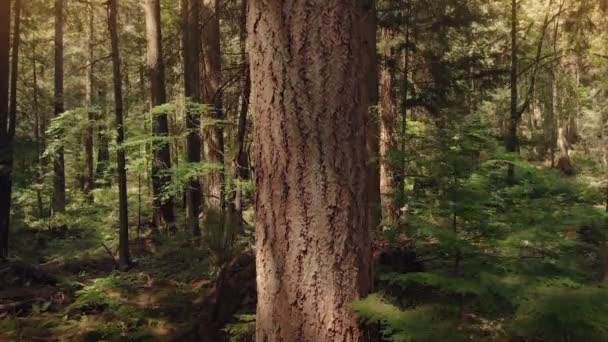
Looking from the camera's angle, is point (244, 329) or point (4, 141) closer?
point (244, 329)

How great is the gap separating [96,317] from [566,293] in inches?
230

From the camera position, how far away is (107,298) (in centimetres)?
686

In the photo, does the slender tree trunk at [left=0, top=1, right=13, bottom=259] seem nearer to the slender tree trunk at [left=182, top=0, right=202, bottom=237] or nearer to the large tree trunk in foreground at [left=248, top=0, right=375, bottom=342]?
the slender tree trunk at [left=182, top=0, right=202, bottom=237]

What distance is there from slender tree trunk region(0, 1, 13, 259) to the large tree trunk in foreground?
9.98m

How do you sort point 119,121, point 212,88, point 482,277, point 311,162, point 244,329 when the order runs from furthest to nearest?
point 212,88 → point 119,121 → point 244,329 → point 482,277 → point 311,162

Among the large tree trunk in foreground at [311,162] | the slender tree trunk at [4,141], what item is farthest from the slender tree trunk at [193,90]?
the large tree trunk in foreground at [311,162]

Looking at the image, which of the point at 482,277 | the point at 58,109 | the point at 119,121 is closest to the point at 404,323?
the point at 482,277

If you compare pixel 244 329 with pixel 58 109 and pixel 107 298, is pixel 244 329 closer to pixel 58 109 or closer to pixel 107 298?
pixel 107 298

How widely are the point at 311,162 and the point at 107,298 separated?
5.34m

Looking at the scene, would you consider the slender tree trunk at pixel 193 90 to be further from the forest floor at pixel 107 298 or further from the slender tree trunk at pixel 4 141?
the slender tree trunk at pixel 4 141

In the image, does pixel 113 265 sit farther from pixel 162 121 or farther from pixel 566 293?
pixel 566 293

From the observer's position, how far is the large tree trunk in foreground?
8.34ft

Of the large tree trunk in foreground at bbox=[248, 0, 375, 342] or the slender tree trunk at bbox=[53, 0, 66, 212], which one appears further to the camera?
the slender tree trunk at bbox=[53, 0, 66, 212]

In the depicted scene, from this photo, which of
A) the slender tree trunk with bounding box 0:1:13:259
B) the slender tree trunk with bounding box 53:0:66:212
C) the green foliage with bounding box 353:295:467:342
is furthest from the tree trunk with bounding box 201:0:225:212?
the slender tree trunk with bounding box 53:0:66:212
